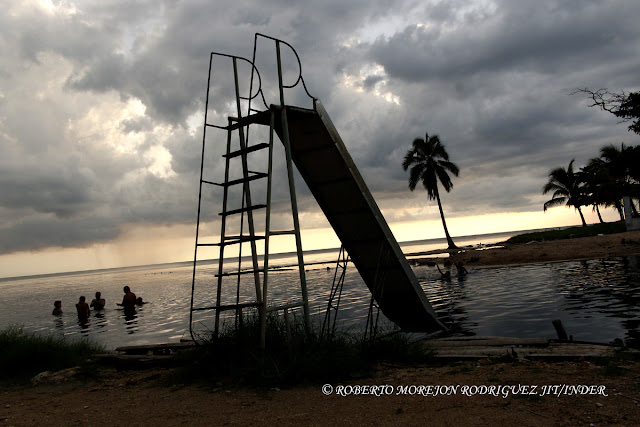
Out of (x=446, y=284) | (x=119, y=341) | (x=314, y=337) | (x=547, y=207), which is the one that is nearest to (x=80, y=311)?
(x=119, y=341)

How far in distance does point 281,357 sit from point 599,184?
184 ft

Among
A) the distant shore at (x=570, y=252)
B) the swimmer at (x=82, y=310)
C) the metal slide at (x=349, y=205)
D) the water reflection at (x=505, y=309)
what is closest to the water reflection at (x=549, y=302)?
the water reflection at (x=505, y=309)

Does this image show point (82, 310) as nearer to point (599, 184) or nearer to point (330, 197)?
point (330, 197)

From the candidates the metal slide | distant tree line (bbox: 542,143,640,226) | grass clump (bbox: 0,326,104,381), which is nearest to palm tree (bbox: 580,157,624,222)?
distant tree line (bbox: 542,143,640,226)

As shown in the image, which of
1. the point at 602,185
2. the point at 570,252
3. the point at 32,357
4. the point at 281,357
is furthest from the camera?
the point at 602,185

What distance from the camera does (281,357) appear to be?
22.5 feet

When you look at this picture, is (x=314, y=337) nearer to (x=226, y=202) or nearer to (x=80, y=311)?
(x=226, y=202)

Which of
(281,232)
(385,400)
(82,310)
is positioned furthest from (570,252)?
(82,310)

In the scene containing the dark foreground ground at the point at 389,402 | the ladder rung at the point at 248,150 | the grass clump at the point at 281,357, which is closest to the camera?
the dark foreground ground at the point at 389,402

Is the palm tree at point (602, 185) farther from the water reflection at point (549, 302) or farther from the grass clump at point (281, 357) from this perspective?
the grass clump at point (281, 357)

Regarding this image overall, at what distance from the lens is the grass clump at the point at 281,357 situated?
6.56 m

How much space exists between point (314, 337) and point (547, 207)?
209 ft

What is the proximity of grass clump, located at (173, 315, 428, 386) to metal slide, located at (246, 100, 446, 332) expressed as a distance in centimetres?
133

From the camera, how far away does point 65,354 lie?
32.3ft
